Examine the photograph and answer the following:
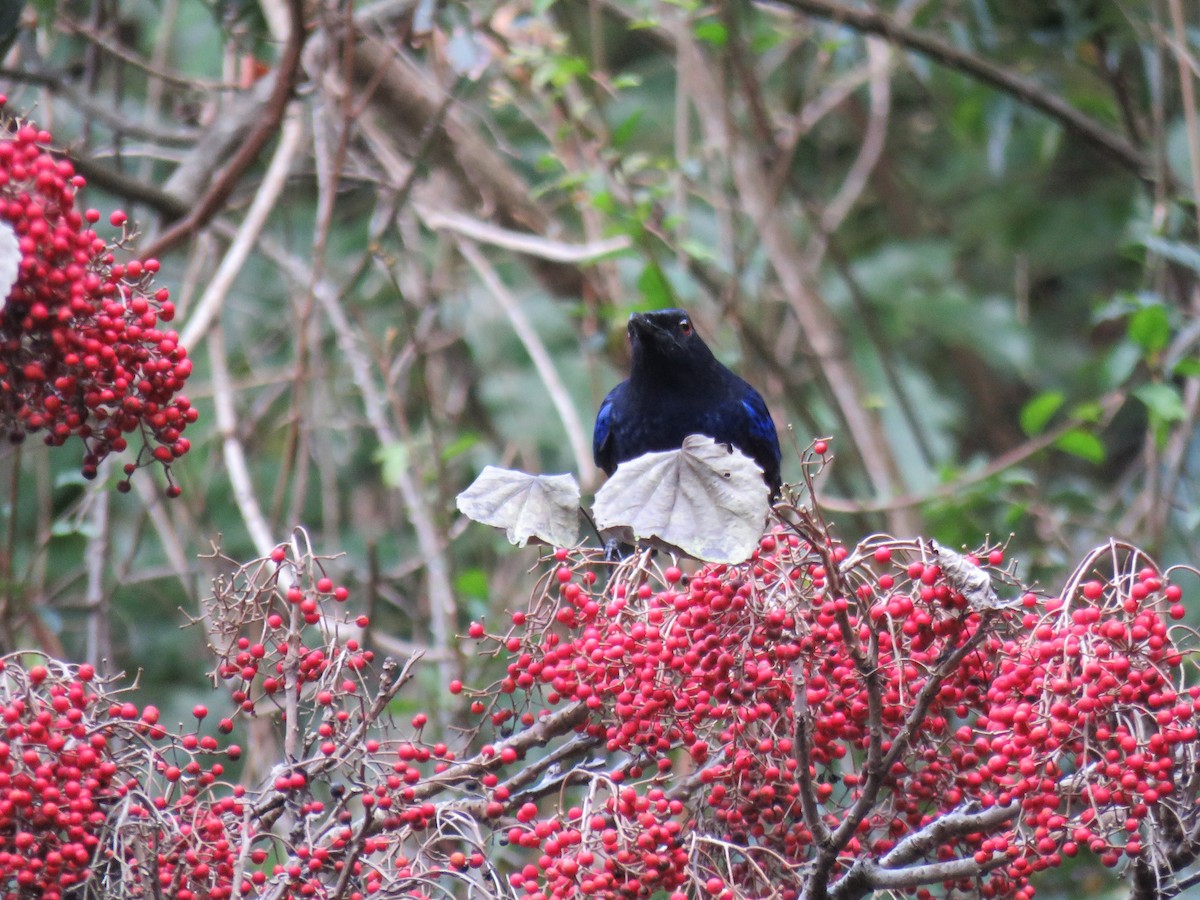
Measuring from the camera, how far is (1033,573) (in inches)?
218

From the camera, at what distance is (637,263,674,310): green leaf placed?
4855 millimetres

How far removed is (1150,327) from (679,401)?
144cm

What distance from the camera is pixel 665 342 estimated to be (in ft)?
14.5

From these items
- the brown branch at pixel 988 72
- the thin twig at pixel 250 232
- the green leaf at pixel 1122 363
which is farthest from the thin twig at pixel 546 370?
the green leaf at pixel 1122 363

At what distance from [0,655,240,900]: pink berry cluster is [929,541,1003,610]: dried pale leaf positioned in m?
1.01

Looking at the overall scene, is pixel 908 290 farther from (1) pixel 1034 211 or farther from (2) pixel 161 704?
(2) pixel 161 704

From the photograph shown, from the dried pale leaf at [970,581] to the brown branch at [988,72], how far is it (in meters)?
3.64

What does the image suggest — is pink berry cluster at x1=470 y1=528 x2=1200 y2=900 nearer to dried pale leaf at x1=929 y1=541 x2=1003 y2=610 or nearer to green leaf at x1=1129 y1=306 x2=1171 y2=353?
dried pale leaf at x1=929 y1=541 x2=1003 y2=610

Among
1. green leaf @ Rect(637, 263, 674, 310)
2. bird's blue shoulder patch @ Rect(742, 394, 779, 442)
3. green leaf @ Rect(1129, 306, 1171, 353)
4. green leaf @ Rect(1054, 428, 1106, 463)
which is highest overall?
green leaf @ Rect(637, 263, 674, 310)

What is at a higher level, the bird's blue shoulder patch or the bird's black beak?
the bird's black beak

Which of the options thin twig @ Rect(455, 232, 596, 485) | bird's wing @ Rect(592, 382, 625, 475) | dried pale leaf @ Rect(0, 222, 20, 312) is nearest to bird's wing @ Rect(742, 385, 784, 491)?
bird's wing @ Rect(592, 382, 625, 475)

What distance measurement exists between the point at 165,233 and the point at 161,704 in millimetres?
2335

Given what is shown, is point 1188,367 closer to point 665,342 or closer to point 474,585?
point 665,342

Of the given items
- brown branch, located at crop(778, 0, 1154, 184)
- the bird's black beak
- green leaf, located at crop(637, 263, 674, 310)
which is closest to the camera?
the bird's black beak
